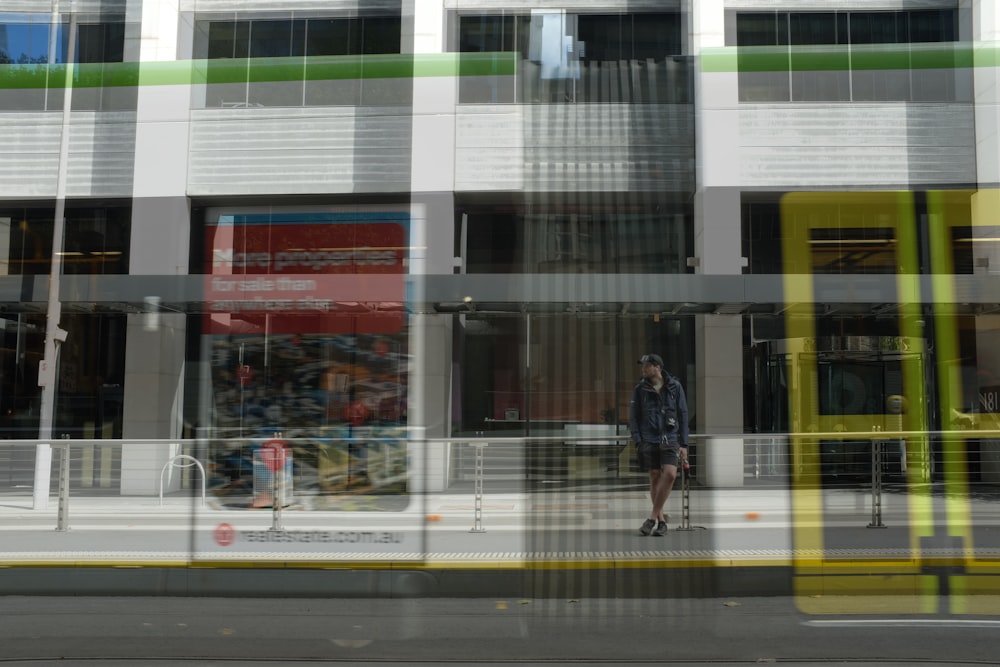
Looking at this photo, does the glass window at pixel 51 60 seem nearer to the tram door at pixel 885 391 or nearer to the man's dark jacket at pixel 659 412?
the man's dark jacket at pixel 659 412

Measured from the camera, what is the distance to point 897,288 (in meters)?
5.23

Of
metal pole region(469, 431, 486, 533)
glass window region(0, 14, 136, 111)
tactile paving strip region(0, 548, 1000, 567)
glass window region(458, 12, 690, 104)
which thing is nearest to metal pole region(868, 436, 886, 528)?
tactile paving strip region(0, 548, 1000, 567)

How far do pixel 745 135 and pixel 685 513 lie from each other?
118 inches

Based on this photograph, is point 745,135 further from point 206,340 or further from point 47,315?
point 47,315

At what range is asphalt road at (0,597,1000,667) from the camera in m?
4.33

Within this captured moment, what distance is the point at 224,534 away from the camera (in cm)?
641

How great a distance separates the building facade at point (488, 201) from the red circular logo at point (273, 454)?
200mm

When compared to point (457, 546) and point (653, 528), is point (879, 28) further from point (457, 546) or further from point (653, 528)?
point (457, 546)

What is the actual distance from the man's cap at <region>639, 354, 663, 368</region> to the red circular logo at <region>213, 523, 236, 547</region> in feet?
11.3

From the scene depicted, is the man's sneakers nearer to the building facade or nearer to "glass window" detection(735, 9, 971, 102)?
the building facade

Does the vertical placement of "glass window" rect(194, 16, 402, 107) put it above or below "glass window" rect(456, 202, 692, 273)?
above

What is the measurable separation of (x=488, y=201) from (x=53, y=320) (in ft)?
15.6

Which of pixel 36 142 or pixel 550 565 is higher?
pixel 36 142

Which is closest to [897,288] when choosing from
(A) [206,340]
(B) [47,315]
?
(A) [206,340]
